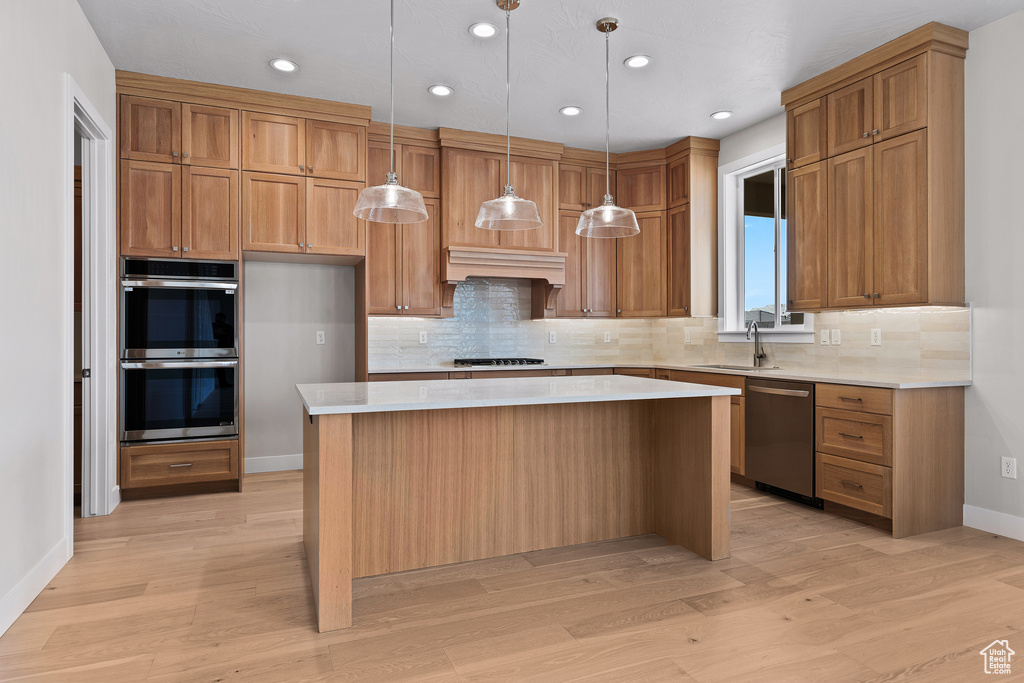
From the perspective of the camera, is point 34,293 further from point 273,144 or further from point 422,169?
point 422,169

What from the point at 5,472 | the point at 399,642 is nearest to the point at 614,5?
the point at 399,642

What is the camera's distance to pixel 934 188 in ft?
10.9

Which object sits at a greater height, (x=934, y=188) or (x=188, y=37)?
(x=188, y=37)

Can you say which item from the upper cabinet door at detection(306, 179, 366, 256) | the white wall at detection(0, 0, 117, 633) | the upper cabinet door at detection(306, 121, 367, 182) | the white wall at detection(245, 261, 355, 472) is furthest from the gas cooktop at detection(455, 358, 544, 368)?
the white wall at detection(0, 0, 117, 633)

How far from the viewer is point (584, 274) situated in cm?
553

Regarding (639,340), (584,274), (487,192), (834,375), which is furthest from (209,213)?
(834,375)

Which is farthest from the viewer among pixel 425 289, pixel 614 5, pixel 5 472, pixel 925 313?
pixel 425 289

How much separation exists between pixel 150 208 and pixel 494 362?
2715 millimetres

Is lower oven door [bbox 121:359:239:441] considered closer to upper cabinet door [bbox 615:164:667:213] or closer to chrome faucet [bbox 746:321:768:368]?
upper cabinet door [bbox 615:164:667:213]

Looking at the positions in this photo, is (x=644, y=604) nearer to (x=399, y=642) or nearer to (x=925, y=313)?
(x=399, y=642)

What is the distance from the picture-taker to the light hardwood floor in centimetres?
196

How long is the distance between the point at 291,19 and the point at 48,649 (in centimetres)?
303

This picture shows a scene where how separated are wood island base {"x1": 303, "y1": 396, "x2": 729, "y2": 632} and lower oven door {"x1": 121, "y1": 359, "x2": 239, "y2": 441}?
1.48 metres

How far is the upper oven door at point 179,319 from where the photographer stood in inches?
153
